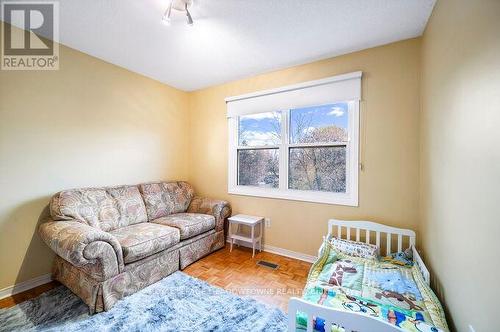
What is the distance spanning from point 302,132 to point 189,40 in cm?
174

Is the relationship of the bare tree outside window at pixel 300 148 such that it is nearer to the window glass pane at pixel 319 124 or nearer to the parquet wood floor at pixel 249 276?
the window glass pane at pixel 319 124

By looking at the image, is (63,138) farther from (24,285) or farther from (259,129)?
(259,129)

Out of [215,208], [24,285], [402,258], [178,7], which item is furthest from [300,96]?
[24,285]

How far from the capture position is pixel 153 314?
5.78 feet

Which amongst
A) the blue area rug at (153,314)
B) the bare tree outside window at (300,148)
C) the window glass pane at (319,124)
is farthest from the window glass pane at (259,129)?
the blue area rug at (153,314)

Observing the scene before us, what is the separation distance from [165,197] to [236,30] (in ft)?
7.91

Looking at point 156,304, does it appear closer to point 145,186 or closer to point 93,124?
point 145,186

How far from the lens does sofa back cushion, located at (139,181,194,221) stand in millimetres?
2936

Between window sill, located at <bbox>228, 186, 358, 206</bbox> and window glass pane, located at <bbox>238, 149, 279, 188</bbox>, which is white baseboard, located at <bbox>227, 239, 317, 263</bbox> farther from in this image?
window glass pane, located at <bbox>238, 149, 279, 188</bbox>

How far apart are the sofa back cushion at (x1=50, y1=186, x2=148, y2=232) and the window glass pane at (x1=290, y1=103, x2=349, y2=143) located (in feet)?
7.57

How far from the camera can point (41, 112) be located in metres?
2.19

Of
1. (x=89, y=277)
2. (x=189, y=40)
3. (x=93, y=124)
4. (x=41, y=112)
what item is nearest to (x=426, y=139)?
(x=189, y=40)

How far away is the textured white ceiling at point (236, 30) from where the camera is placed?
1.74 metres

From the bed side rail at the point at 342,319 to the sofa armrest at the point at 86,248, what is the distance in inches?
64.6
